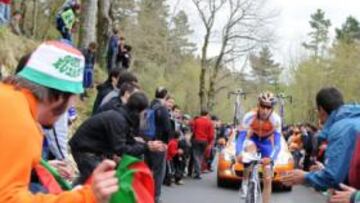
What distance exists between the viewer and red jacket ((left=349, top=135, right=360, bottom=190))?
14.8 ft

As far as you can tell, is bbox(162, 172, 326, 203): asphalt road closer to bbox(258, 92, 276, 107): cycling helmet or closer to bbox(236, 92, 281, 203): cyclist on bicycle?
bbox(236, 92, 281, 203): cyclist on bicycle

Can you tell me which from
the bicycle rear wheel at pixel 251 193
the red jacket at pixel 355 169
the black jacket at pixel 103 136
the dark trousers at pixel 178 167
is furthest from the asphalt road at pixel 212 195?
the red jacket at pixel 355 169

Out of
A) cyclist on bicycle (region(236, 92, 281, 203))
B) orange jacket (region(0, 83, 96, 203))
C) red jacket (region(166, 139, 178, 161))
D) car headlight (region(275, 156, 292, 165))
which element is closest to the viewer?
orange jacket (region(0, 83, 96, 203))

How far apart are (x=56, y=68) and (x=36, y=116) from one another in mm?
207

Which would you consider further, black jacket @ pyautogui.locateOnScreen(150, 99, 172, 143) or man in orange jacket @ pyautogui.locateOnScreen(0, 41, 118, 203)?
black jacket @ pyautogui.locateOnScreen(150, 99, 172, 143)

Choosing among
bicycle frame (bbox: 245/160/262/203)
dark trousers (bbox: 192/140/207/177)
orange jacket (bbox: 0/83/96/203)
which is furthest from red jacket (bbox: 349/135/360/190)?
dark trousers (bbox: 192/140/207/177)

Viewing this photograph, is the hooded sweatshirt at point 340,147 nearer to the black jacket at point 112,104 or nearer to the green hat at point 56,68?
the green hat at point 56,68

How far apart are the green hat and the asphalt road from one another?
39.9 ft

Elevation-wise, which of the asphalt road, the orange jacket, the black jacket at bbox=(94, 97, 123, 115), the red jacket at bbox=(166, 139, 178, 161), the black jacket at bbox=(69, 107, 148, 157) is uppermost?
the orange jacket

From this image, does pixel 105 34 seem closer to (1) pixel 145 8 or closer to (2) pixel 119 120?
(2) pixel 119 120

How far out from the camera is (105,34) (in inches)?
1035

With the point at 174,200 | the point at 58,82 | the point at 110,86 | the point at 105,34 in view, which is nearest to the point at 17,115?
the point at 58,82

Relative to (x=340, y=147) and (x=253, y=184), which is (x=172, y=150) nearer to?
(x=253, y=184)

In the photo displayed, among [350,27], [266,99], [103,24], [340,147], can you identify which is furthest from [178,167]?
[350,27]
